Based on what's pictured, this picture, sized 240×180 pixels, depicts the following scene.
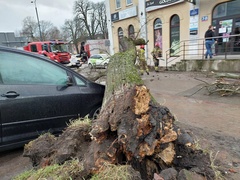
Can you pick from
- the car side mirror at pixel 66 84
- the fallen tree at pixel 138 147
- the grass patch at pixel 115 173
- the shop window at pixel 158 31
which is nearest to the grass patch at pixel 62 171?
the fallen tree at pixel 138 147

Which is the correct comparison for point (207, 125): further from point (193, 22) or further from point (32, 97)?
point (193, 22)

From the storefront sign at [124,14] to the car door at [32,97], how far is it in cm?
1349

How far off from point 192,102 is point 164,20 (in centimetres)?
951

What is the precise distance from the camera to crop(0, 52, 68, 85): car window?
2553mm

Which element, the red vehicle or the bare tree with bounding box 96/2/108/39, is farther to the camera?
the bare tree with bounding box 96/2/108/39

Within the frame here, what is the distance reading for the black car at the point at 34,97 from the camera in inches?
96.9

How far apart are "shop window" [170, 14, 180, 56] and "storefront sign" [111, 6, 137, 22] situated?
3676 mm

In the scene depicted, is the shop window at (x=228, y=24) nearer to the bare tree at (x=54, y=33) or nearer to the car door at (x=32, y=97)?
the car door at (x=32, y=97)

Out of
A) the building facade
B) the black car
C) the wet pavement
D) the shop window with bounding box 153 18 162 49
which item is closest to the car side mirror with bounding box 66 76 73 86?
the black car

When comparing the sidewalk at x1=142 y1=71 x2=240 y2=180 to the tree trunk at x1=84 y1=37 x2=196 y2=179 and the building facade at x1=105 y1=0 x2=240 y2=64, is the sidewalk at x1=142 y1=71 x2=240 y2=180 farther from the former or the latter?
the building facade at x1=105 y1=0 x2=240 y2=64

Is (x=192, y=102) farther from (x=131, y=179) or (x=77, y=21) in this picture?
(x=77, y=21)

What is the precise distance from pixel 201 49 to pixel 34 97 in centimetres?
1061

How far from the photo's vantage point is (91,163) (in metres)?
1.59

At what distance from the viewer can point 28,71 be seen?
273cm
